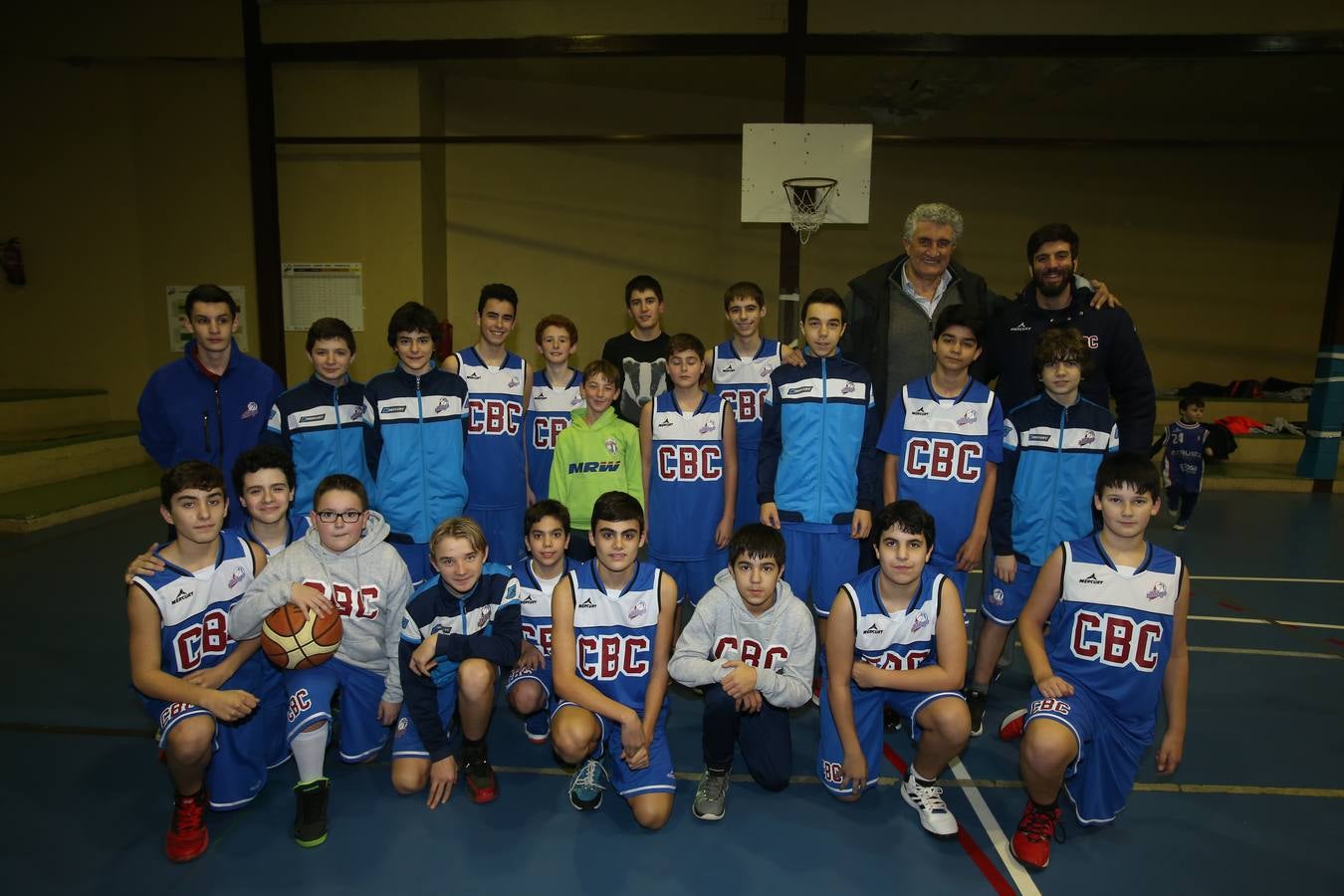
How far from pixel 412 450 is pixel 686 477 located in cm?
131

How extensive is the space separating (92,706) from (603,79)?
29.1 ft

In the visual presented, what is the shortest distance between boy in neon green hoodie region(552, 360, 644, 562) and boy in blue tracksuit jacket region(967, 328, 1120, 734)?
171 centimetres

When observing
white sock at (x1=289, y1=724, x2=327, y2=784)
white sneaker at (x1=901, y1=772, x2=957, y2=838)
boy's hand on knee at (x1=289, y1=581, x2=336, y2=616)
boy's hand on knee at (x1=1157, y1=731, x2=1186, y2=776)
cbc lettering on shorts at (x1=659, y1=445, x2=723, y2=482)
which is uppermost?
cbc lettering on shorts at (x1=659, y1=445, x2=723, y2=482)

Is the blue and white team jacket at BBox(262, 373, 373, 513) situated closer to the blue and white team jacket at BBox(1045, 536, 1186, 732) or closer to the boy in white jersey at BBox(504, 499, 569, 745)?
the boy in white jersey at BBox(504, 499, 569, 745)

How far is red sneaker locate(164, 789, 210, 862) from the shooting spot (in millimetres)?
2439

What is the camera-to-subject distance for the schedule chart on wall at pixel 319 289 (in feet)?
29.5

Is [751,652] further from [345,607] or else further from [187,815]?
[187,815]

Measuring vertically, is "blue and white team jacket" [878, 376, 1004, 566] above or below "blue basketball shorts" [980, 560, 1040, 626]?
above

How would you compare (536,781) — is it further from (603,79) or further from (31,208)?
(31,208)

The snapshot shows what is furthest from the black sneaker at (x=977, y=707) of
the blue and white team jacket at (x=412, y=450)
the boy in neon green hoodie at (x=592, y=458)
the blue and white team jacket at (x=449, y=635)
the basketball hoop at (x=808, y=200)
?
the basketball hoop at (x=808, y=200)

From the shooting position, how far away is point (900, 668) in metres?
2.82

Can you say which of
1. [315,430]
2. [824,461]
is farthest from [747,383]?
[315,430]

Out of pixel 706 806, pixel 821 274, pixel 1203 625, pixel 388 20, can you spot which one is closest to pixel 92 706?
pixel 706 806

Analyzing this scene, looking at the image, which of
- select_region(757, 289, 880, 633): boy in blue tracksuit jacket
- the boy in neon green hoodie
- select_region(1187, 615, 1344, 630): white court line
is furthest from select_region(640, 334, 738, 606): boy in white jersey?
select_region(1187, 615, 1344, 630): white court line
